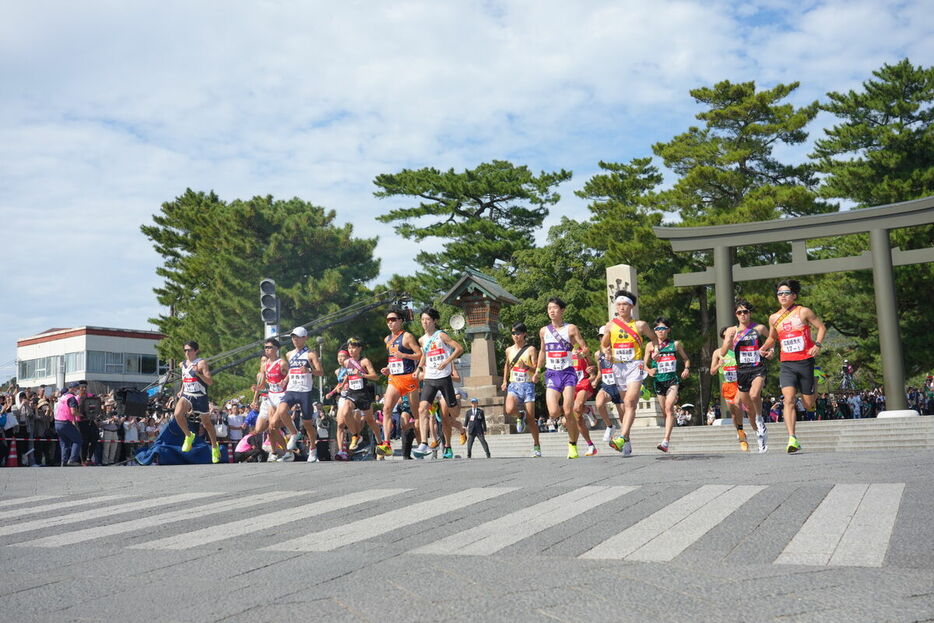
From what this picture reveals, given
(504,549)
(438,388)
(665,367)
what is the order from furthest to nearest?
(665,367) → (438,388) → (504,549)

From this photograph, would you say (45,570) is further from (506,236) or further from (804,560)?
(506,236)

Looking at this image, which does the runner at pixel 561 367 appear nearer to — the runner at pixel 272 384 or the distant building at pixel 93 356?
the runner at pixel 272 384

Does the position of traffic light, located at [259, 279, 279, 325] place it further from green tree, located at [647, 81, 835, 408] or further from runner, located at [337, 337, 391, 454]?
green tree, located at [647, 81, 835, 408]

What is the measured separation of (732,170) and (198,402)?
31.4 m

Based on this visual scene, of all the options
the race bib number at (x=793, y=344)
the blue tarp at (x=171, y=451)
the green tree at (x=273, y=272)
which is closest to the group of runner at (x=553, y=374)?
the race bib number at (x=793, y=344)

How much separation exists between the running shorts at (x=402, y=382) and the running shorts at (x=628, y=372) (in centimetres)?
311

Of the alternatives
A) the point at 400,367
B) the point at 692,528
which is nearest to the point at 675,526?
the point at 692,528

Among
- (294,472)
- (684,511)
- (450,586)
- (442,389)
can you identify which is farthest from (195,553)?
(442,389)

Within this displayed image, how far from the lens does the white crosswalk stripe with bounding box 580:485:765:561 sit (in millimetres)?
4633

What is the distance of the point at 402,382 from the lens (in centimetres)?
1339

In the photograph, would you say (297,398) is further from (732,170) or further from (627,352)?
(732,170)

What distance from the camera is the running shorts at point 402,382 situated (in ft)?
43.9

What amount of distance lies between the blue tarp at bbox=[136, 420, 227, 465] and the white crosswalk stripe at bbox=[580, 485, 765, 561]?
11.2m

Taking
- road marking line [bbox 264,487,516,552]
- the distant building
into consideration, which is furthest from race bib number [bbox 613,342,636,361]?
the distant building
